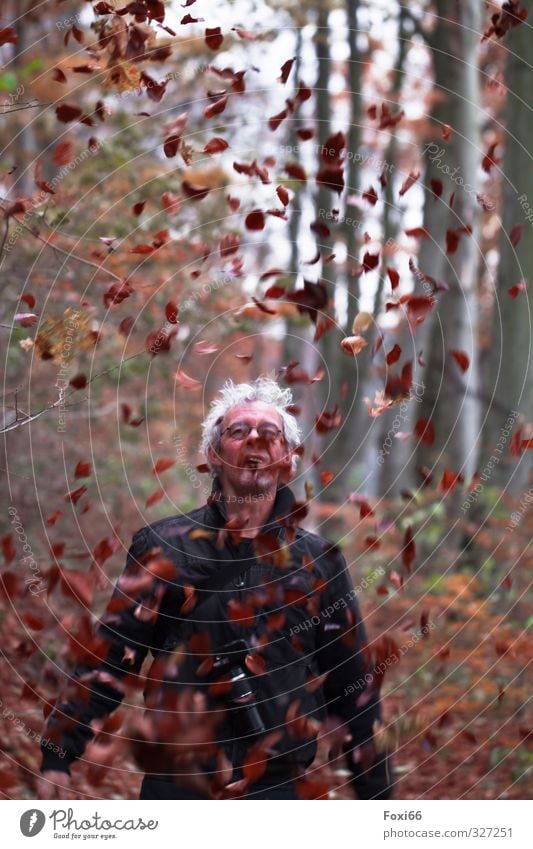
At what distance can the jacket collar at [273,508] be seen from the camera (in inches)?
123

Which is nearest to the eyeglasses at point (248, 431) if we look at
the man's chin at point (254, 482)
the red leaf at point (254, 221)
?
the man's chin at point (254, 482)

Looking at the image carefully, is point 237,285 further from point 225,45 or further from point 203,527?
point 203,527

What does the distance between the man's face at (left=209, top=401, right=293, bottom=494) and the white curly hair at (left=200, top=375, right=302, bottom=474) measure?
0.02 meters

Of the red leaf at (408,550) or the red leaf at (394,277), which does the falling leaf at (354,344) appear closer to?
the red leaf at (394,277)

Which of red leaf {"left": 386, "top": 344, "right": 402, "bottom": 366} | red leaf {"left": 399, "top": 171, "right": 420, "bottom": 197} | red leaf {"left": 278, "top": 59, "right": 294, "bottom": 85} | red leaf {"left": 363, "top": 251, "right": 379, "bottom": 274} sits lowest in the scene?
red leaf {"left": 386, "top": 344, "right": 402, "bottom": 366}

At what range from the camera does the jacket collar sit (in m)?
3.13

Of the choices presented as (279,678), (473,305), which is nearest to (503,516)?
(473,305)

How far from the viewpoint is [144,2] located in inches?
131

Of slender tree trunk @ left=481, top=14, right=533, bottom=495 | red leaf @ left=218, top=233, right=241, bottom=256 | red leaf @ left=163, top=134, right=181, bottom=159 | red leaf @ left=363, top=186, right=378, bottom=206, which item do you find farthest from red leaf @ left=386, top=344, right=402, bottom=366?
slender tree trunk @ left=481, top=14, right=533, bottom=495

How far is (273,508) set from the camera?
3.18 metres

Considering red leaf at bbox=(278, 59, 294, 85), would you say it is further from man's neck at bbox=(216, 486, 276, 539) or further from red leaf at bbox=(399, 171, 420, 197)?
man's neck at bbox=(216, 486, 276, 539)
